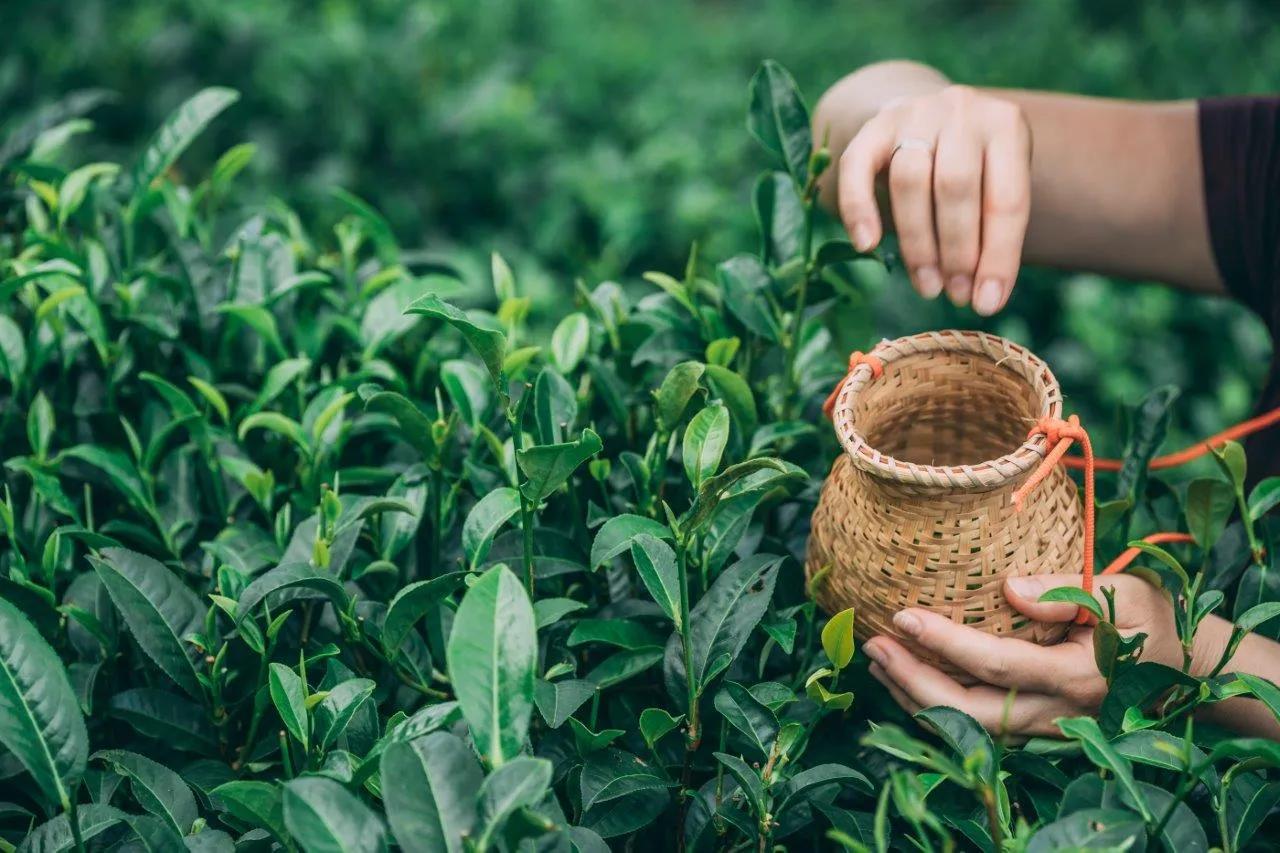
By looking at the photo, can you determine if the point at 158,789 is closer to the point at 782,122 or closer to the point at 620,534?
the point at 620,534

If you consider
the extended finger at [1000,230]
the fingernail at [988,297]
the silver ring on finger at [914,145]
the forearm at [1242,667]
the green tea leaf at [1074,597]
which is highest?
the silver ring on finger at [914,145]

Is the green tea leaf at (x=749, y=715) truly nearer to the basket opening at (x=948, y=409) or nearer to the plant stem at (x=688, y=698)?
the plant stem at (x=688, y=698)

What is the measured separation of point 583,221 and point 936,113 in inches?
65.6

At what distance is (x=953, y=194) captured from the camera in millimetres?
1138

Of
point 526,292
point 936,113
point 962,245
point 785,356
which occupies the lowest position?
point 526,292

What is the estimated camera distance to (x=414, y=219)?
2604 millimetres

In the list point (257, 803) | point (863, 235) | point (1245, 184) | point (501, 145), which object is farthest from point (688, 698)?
point (501, 145)

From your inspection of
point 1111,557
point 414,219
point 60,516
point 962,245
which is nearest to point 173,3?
point 414,219

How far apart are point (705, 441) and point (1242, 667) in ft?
1.90

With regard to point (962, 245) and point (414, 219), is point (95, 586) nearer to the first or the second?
point (962, 245)

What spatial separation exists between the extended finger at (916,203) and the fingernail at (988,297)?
0.05 metres

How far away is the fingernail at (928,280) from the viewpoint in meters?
1.18

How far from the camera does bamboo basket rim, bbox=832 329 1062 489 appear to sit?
96 cm

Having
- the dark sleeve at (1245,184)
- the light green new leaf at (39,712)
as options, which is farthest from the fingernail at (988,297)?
the light green new leaf at (39,712)
